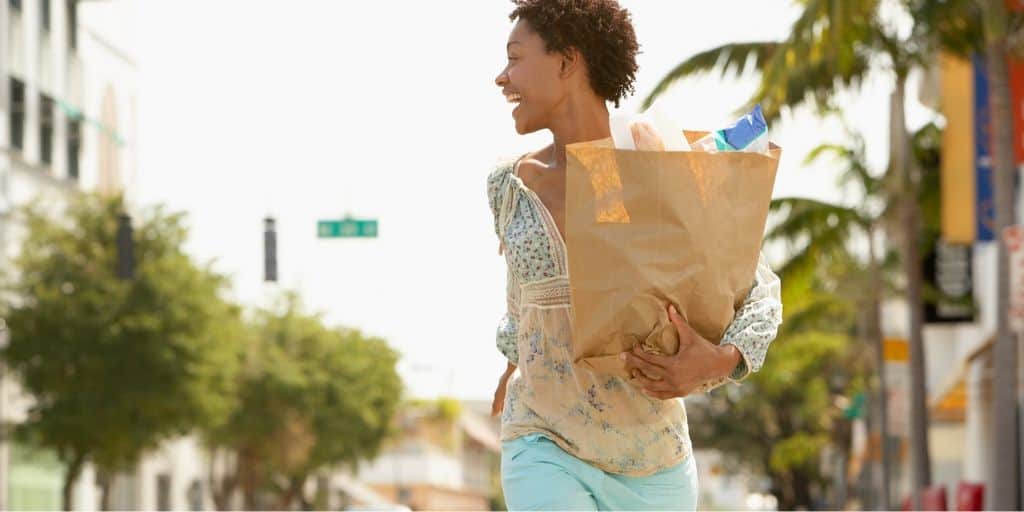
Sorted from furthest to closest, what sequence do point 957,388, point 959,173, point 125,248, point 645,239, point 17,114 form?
point 17,114
point 957,388
point 125,248
point 959,173
point 645,239

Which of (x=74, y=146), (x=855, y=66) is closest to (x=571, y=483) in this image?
(x=855, y=66)

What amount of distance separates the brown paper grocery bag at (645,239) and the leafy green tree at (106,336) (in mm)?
35388

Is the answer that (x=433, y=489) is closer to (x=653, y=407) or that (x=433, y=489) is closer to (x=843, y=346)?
(x=843, y=346)

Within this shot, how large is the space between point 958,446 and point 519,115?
2491 inches

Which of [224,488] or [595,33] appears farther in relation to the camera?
[224,488]

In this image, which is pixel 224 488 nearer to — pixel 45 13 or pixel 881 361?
pixel 45 13

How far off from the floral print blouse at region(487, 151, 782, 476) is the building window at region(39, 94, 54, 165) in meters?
44.8

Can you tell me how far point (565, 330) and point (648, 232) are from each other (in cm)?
44

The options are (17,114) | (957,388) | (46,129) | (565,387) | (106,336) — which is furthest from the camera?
(46,129)

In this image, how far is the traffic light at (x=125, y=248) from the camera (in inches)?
1221

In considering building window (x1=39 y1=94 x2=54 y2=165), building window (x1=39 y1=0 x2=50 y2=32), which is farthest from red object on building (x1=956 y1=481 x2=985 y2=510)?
building window (x1=39 y1=0 x2=50 y2=32)

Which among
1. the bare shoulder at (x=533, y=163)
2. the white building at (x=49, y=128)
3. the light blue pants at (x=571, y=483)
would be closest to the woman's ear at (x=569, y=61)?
the bare shoulder at (x=533, y=163)

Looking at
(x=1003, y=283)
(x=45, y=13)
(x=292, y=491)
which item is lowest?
(x=292, y=491)

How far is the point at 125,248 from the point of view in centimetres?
3122
